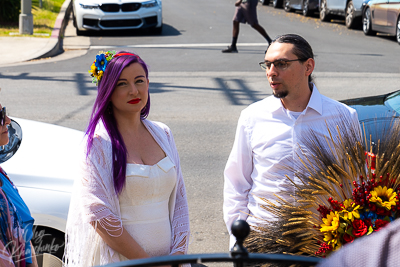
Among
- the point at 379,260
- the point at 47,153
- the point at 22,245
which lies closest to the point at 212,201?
the point at 47,153

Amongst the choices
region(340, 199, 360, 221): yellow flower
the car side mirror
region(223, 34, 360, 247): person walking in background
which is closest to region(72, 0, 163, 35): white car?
the car side mirror

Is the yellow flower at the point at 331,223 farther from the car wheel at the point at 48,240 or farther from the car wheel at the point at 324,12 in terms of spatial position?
the car wheel at the point at 324,12

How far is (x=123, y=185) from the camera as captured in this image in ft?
8.01

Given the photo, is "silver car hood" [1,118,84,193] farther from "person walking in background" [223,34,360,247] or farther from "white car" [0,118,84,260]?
"person walking in background" [223,34,360,247]

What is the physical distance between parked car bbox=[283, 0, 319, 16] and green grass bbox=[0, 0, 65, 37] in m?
9.60

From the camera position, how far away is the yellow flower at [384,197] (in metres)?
2.00

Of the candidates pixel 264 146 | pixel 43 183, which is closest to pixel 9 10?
pixel 43 183

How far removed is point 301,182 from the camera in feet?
7.31

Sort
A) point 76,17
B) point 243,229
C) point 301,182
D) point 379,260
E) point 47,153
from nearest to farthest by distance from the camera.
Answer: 1. point 379,260
2. point 243,229
3. point 301,182
4. point 47,153
5. point 76,17

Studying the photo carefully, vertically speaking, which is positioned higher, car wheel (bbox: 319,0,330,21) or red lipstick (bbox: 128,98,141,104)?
red lipstick (bbox: 128,98,141,104)

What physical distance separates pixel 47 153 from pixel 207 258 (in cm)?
245

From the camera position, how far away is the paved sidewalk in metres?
12.4

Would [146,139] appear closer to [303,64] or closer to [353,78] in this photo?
[303,64]

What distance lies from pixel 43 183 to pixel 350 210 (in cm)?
197
